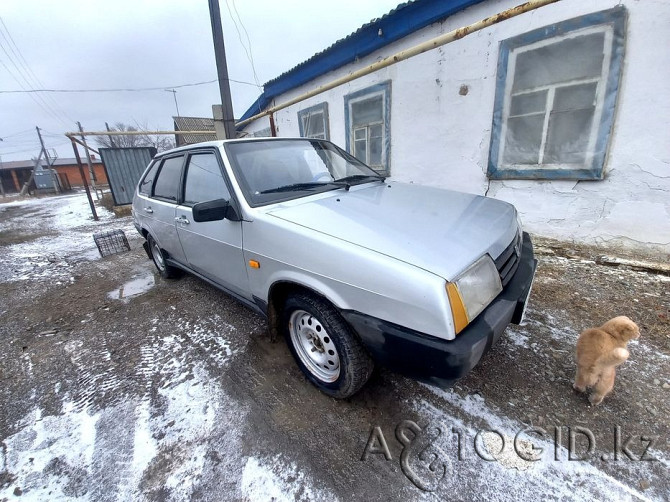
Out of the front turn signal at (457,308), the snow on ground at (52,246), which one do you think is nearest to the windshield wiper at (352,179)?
the front turn signal at (457,308)

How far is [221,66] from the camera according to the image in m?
6.82

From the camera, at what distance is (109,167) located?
943cm

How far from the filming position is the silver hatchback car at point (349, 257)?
1366 millimetres

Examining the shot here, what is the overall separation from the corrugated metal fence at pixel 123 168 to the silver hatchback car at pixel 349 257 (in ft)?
29.0

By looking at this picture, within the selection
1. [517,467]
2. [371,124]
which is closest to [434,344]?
[517,467]

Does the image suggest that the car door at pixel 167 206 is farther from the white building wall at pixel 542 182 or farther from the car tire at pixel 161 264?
the white building wall at pixel 542 182

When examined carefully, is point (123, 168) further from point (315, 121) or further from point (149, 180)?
point (149, 180)

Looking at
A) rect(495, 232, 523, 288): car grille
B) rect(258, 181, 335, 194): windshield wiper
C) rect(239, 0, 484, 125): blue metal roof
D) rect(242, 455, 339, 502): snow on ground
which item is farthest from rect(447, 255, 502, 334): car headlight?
rect(239, 0, 484, 125): blue metal roof

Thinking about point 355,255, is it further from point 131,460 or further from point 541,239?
point 541,239

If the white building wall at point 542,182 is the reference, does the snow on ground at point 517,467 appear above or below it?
below

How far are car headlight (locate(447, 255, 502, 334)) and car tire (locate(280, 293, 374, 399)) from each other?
0.59m

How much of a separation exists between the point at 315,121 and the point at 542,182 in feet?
17.8

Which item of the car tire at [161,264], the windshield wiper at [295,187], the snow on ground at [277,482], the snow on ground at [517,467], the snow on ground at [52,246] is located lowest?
the snow on ground at [277,482]

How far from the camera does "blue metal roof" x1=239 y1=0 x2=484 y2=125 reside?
4507mm
